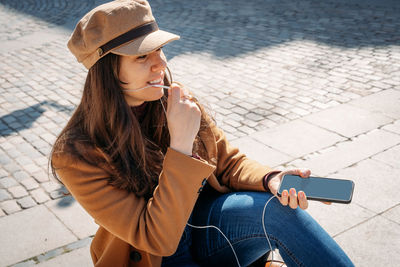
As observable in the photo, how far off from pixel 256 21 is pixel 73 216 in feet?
23.5

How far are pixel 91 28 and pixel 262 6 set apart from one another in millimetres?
9715

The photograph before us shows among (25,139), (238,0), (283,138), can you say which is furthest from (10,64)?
(238,0)

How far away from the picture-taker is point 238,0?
39.9ft

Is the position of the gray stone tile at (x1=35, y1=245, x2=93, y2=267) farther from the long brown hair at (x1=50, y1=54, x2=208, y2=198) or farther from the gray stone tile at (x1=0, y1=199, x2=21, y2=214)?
the long brown hair at (x1=50, y1=54, x2=208, y2=198)

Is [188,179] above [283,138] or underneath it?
above

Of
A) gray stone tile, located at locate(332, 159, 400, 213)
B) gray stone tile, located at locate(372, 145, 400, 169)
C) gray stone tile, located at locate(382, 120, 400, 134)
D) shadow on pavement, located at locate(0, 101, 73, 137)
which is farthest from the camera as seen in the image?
shadow on pavement, located at locate(0, 101, 73, 137)

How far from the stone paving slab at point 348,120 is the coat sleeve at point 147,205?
319 cm

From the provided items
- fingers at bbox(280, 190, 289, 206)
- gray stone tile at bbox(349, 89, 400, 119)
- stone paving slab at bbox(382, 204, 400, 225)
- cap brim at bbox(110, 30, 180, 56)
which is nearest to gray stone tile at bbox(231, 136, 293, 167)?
stone paving slab at bbox(382, 204, 400, 225)

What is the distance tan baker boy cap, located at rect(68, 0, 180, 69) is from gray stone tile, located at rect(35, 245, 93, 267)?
158cm

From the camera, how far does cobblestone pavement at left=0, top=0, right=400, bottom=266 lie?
5.25m

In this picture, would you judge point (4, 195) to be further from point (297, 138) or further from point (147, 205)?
point (297, 138)

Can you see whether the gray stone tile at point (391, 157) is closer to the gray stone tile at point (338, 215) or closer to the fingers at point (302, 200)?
the gray stone tile at point (338, 215)

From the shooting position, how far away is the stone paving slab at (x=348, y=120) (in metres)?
5.08

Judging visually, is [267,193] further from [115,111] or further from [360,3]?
[360,3]
